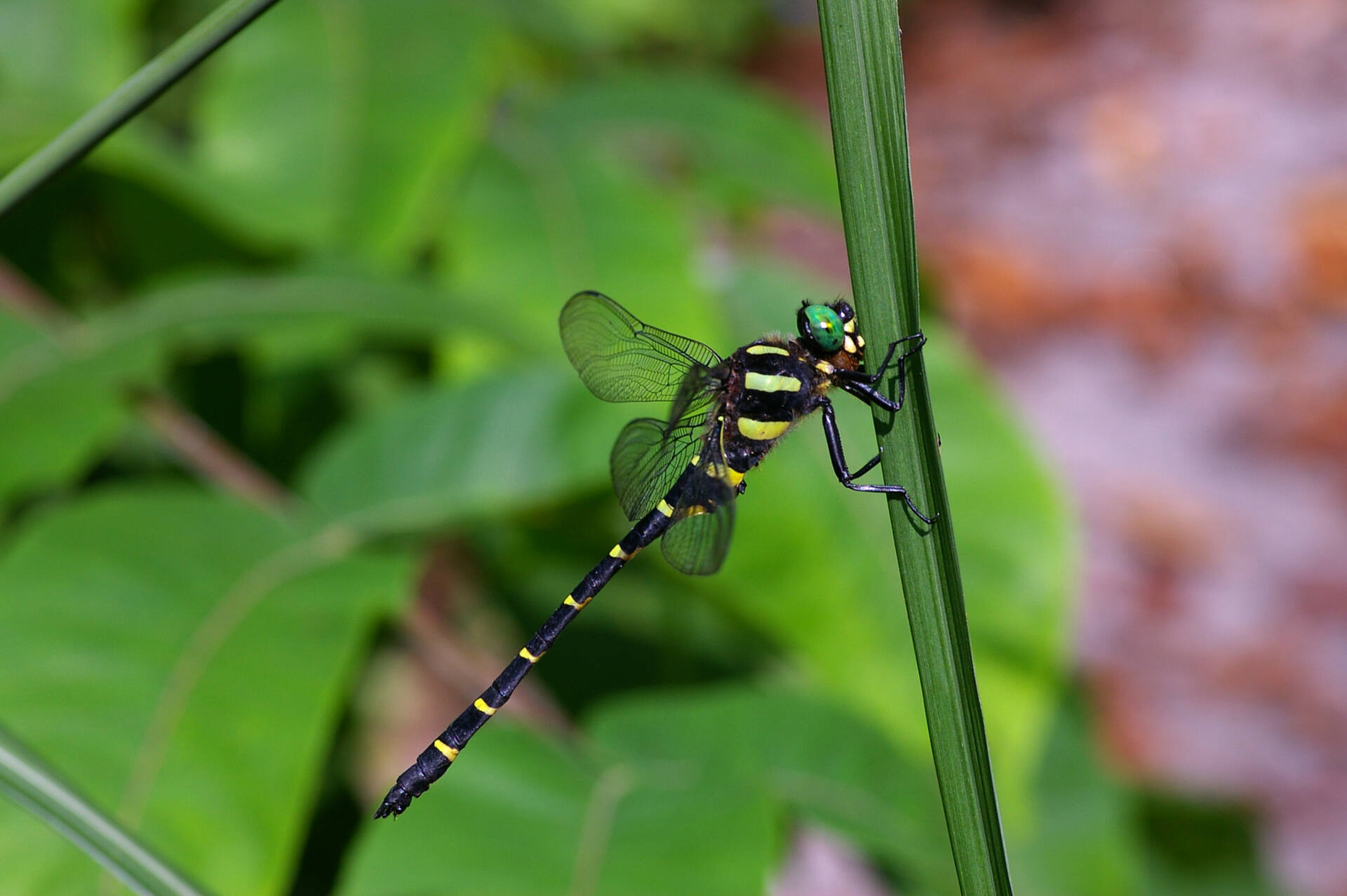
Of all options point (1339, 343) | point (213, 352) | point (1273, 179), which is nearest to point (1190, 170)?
point (1273, 179)

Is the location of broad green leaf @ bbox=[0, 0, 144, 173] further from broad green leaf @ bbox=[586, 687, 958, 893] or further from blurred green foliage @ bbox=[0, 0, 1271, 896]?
broad green leaf @ bbox=[586, 687, 958, 893]

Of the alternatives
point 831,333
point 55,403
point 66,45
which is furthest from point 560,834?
point 66,45

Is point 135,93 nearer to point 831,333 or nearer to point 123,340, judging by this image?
point 831,333

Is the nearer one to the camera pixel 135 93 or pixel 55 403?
pixel 135 93

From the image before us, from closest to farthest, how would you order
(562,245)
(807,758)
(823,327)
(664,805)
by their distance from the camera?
(823,327), (664,805), (807,758), (562,245)

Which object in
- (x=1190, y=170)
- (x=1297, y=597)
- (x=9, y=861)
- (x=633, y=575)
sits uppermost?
(x=1190, y=170)

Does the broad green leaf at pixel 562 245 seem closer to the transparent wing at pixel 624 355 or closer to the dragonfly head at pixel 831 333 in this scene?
the transparent wing at pixel 624 355

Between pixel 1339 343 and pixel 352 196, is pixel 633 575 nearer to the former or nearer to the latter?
pixel 352 196
